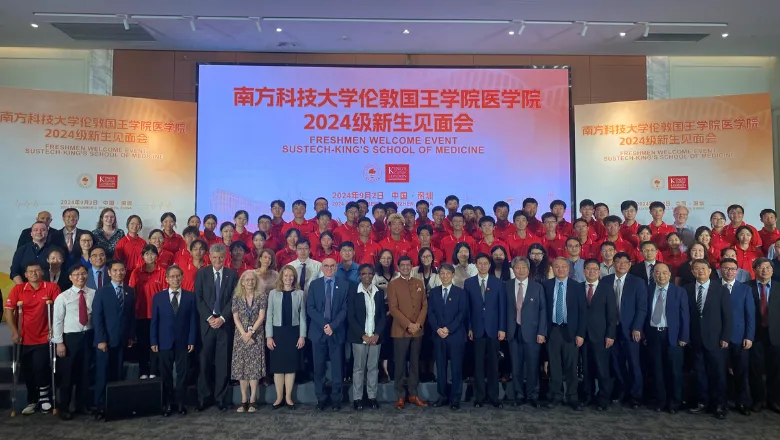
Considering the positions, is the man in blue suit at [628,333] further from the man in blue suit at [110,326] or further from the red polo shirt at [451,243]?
the man in blue suit at [110,326]

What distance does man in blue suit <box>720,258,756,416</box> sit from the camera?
423cm

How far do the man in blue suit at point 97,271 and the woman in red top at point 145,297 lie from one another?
0.24 m

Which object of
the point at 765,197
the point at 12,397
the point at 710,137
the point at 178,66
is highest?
the point at 178,66

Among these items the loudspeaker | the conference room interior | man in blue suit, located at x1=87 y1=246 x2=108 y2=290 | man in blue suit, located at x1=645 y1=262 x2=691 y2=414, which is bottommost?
the loudspeaker

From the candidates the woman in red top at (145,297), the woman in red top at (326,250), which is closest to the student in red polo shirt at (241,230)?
the woman in red top at (326,250)

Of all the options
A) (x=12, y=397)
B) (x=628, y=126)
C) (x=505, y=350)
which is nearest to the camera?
(x=12, y=397)

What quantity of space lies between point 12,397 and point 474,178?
18.3 ft

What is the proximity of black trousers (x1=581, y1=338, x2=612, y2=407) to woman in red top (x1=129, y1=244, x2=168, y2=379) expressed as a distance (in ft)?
12.4

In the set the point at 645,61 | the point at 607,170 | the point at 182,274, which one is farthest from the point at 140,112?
the point at 645,61

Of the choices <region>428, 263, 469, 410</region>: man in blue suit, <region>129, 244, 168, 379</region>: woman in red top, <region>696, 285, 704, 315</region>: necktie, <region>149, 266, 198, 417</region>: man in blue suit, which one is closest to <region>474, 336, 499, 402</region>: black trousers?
<region>428, 263, 469, 410</region>: man in blue suit

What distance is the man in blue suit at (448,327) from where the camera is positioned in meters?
4.44

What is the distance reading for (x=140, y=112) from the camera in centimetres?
686

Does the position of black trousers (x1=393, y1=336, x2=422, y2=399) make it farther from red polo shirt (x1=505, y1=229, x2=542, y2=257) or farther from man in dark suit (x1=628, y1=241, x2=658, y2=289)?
man in dark suit (x1=628, y1=241, x2=658, y2=289)

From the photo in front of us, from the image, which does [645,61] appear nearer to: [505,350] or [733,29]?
[733,29]
